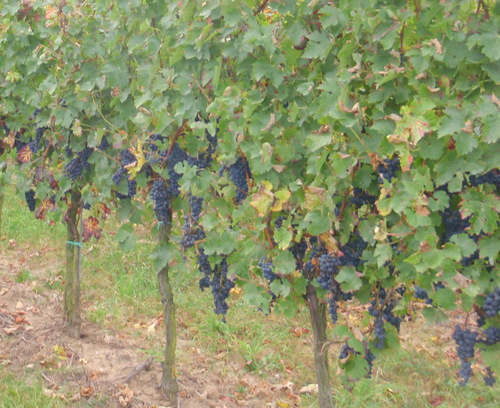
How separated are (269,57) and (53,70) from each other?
8.23 ft

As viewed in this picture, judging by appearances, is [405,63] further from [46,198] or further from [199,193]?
[46,198]

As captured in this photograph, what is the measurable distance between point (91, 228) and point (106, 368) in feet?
3.66

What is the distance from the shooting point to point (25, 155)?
524 cm

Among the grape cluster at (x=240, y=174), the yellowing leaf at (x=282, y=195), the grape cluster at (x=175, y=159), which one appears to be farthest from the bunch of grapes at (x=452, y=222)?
the grape cluster at (x=175, y=159)

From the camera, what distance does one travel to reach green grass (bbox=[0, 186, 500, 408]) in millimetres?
4648

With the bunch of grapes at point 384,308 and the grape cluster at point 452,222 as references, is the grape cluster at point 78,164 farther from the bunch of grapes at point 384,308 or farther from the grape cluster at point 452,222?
the grape cluster at point 452,222

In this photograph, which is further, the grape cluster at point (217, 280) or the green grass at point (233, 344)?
the green grass at point (233, 344)

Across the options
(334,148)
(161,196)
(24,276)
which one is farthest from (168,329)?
(24,276)

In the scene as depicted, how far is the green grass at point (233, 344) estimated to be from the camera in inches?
183

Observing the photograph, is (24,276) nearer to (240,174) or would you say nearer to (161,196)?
(161,196)

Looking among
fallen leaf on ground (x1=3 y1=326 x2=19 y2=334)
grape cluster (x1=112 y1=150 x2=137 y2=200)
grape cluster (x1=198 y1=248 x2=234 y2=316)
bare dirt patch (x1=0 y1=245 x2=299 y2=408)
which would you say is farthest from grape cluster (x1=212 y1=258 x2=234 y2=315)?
fallen leaf on ground (x1=3 y1=326 x2=19 y2=334)

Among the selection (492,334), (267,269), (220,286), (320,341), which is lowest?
(320,341)

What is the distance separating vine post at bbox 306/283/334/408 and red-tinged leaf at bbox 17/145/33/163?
3208 millimetres

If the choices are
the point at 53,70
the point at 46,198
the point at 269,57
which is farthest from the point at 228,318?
the point at 269,57
